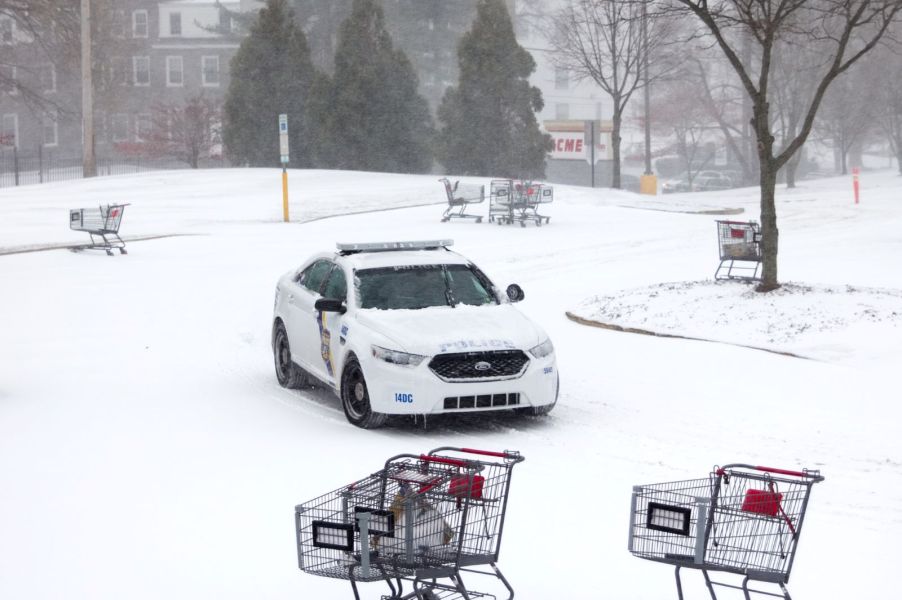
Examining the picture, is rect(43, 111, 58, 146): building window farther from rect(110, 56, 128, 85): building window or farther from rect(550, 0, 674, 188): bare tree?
rect(550, 0, 674, 188): bare tree

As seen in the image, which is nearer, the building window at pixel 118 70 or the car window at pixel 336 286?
the car window at pixel 336 286

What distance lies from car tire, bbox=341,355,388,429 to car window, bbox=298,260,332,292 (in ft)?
5.41

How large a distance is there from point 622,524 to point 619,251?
64.0 feet

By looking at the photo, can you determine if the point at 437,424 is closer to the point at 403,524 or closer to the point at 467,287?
the point at 467,287

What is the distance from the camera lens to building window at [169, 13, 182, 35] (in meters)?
82.0

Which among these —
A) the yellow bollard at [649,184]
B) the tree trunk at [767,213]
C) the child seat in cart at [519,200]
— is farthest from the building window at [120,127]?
the tree trunk at [767,213]

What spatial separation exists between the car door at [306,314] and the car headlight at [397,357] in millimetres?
1486

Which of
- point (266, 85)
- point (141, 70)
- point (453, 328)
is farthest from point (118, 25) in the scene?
point (453, 328)

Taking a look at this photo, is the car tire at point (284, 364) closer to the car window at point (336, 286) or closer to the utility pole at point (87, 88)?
the car window at point (336, 286)

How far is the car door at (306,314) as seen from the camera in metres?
12.3

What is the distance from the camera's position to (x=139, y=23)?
82562 mm

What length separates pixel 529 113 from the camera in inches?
2103

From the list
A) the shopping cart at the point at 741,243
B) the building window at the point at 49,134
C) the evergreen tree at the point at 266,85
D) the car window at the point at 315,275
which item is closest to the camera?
the car window at the point at 315,275

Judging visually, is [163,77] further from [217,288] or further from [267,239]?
[217,288]
